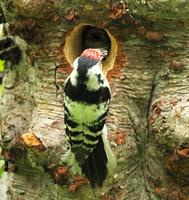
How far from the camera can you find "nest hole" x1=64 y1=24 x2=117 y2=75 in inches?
100

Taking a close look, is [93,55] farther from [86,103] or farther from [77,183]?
[77,183]

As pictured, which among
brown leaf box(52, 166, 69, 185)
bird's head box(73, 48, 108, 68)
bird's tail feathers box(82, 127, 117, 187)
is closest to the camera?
bird's head box(73, 48, 108, 68)

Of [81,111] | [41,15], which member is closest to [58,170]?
[81,111]

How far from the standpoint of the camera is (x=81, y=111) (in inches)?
87.5

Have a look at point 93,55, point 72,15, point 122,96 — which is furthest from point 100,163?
point 72,15

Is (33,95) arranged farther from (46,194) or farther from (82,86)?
(82,86)

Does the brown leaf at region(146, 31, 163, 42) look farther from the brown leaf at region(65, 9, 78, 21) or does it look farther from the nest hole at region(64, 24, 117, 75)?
the brown leaf at region(65, 9, 78, 21)

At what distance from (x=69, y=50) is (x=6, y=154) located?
1.43 ft

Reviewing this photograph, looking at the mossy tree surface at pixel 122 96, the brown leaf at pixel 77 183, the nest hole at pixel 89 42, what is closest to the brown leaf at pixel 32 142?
the mossy tree surface at pixel 122 96

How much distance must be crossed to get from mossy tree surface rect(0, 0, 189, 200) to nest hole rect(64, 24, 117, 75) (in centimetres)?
2

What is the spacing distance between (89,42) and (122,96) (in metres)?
0.29

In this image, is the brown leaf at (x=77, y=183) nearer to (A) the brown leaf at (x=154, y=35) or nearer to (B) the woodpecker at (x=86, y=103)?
(B) the woodpecker at (x=86, y=103)

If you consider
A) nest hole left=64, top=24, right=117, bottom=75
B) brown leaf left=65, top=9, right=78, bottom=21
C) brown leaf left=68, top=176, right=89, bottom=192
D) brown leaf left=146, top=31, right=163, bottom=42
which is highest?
brown leaf left=65, top=9, right=78, bottom=21

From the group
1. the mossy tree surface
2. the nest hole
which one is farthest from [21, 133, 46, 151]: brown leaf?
the nest hole
